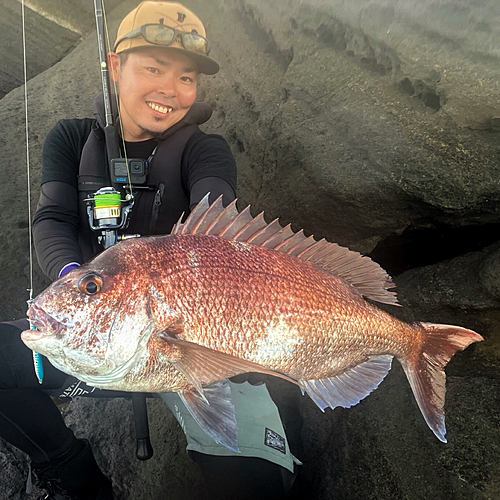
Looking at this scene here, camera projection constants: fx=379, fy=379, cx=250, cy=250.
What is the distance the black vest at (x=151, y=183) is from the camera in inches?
74.6

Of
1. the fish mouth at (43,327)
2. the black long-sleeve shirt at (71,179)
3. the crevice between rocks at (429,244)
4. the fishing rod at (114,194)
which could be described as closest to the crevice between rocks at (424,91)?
the crevice between rocks at (429,244)

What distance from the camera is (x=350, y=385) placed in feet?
4.46

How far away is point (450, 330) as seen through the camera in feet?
4.42

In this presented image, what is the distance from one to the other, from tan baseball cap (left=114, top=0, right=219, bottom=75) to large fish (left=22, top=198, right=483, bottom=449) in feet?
3.11

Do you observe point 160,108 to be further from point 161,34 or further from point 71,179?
point 71,179

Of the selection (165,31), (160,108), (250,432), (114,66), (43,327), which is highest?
(165,31)

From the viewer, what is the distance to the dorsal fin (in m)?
1.25

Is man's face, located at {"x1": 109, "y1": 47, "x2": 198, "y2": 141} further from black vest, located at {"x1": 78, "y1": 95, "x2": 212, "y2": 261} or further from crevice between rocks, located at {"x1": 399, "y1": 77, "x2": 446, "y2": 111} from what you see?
crevice between rocks, located at {"x1": 399, "y1": 77, "x2": 446, "y2": 111}


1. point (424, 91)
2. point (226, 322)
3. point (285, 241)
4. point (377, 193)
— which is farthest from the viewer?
point (377, 193)

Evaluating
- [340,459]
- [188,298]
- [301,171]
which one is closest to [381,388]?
[340,459]

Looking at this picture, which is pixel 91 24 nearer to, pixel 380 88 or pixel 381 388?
pixel 380 88

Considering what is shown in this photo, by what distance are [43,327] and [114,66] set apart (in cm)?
149

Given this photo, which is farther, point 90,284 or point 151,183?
point 151,183

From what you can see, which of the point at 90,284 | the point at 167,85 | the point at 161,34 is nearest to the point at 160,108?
the point at 167,85
